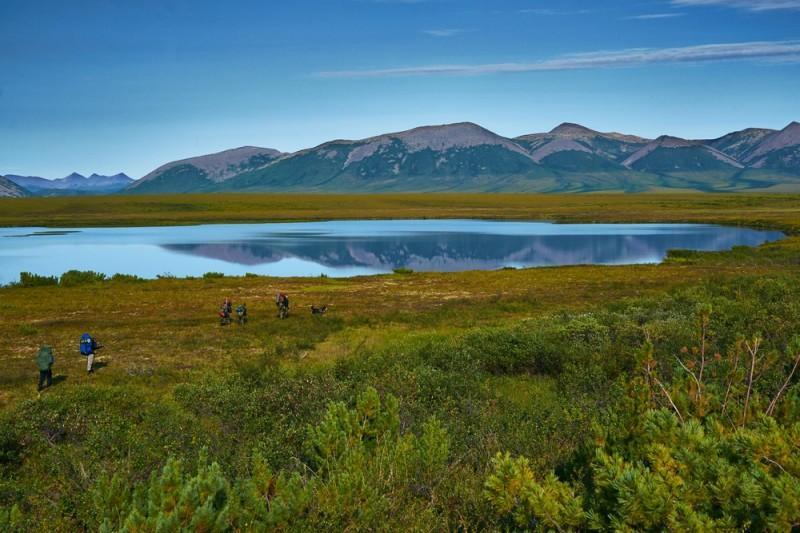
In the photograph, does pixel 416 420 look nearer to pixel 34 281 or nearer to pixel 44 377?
pixel 44 377

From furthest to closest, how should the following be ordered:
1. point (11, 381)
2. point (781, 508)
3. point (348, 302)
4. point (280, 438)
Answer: point (348, 302)
point (11, 381)
point (280, 438)
point (781, 508)

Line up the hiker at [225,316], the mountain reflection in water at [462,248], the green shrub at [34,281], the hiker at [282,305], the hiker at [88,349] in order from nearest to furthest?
the hiker at [88,349]
the hiker at [225,316]
the hiker at [282,305]
the green shrub at [34,281]
the mountain reflection in water at [462,248]

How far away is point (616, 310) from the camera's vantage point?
32812mm

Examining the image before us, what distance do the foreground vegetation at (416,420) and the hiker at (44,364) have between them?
81 cm

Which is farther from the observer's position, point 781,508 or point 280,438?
point 280,438

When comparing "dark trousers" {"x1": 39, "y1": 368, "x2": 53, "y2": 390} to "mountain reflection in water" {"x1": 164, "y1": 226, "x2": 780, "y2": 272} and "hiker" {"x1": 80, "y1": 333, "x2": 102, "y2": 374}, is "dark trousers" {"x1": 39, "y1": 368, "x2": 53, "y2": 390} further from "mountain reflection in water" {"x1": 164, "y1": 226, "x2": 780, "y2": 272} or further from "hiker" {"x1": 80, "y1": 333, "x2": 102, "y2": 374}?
"mountain reflection in water" {"x1": 164, "y1": 226, "x2": 780, "y2": 272}

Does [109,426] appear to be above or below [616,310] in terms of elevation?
above

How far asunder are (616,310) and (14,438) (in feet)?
89.6

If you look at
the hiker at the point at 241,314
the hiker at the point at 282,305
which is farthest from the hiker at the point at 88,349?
the hiker at the point at 282,305

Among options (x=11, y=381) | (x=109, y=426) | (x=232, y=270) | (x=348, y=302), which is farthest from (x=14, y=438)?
(x=232, y=270)

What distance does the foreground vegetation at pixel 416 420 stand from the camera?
17.7 ft

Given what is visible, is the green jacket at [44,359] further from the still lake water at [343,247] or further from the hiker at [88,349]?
the still lake water at [343,247]

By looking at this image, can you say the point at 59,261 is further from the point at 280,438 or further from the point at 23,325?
the point at 280,438

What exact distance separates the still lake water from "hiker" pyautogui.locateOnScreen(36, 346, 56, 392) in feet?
158
